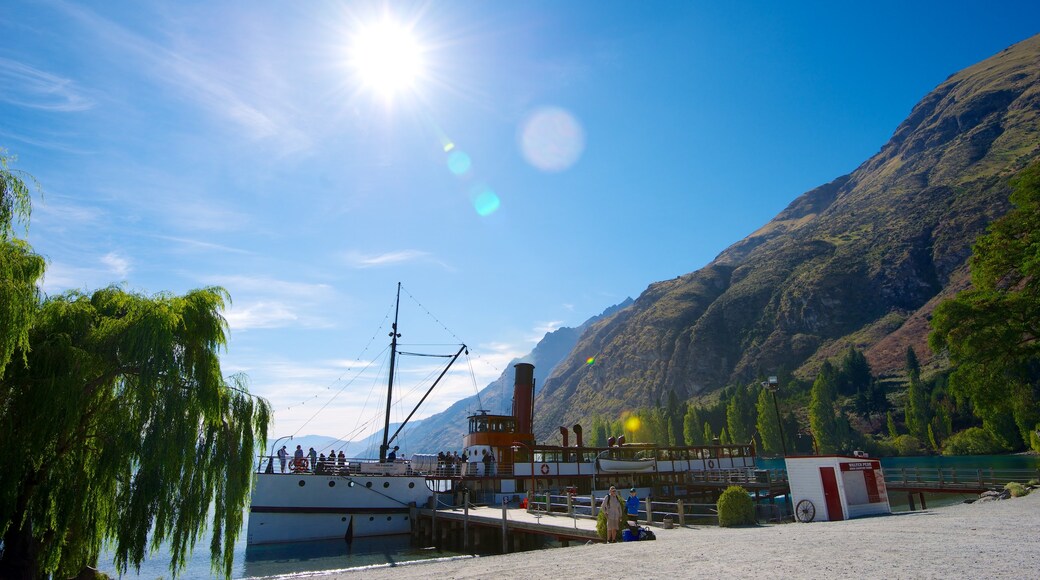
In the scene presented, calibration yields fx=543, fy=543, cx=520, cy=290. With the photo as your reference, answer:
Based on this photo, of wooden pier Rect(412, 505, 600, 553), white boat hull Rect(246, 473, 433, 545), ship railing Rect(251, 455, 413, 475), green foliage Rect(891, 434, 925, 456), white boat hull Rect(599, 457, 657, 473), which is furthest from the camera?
green foliage Rect(891, 434, 925, 456)

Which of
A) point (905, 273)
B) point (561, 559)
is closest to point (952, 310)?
point (561, 559)

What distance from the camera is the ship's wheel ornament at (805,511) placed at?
21.4 m

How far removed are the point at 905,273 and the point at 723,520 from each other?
215097mm

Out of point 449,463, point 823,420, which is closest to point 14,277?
point 449,463

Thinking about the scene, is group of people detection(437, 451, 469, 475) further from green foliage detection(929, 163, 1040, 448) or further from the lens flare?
the lens flare

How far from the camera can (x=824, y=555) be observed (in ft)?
38.0

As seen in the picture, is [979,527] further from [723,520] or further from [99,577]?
[99,577]

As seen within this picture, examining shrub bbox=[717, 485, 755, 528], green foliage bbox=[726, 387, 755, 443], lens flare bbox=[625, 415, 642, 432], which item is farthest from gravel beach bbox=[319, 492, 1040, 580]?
lens flare bbox=[625, 415, 642, 432]

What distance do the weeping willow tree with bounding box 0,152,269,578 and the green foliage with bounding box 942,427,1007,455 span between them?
117m

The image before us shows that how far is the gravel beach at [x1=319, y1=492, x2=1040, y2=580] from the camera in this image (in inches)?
383

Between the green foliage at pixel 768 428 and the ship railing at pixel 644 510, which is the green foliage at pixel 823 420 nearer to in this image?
the green foliage at pixel 768 428

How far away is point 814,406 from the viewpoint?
110625mm

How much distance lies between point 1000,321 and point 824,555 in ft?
74.0

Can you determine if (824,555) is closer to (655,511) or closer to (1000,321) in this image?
(655,511)
